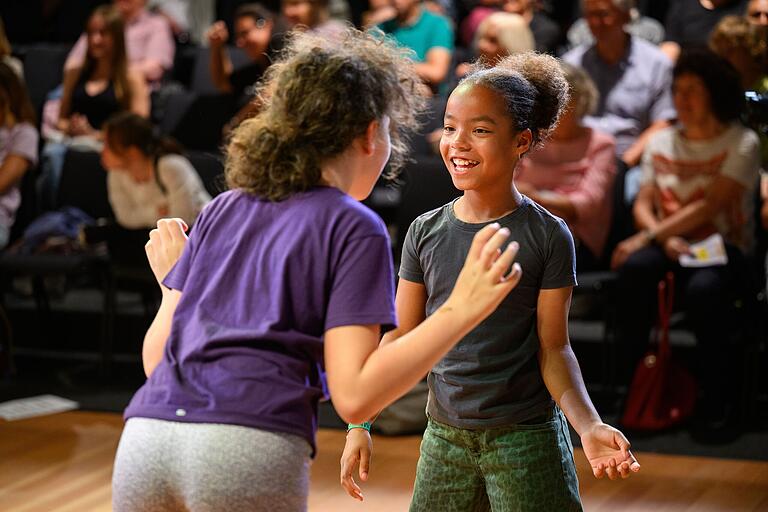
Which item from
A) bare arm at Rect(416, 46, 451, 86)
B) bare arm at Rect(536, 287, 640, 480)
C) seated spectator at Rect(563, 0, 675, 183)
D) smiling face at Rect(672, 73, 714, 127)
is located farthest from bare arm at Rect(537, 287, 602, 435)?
bare arm at Rect(416, 46, 451, 86)

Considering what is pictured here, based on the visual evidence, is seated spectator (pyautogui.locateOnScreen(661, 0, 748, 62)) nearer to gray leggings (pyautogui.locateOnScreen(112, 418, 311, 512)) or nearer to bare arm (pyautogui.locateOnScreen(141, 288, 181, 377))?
bare arm (pyautogui.locateOnScreen(141, 288, 181, 377))

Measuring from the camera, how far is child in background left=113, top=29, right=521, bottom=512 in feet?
4.92

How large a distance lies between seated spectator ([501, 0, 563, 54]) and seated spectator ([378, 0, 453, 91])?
0.37m

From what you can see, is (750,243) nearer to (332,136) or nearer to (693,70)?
(693,70)

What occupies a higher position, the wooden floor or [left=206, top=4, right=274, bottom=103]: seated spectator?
[left=206, top=4, right=274, bottom=103]: seated spectator

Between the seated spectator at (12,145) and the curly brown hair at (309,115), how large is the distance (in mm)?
4058

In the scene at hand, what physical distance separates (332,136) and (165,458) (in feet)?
1.66

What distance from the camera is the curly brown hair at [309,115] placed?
5.29 ft

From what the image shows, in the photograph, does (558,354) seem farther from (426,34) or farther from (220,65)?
(220,65)

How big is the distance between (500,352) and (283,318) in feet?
2.01

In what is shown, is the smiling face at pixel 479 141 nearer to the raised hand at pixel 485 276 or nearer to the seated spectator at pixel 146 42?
the raised hand at pixel 485 276

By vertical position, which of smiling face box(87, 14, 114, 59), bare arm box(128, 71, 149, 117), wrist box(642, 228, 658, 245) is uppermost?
smiling face box(87, 14, 114, 59)

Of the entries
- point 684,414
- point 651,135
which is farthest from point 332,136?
point 651,135

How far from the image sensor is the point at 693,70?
441 cm
